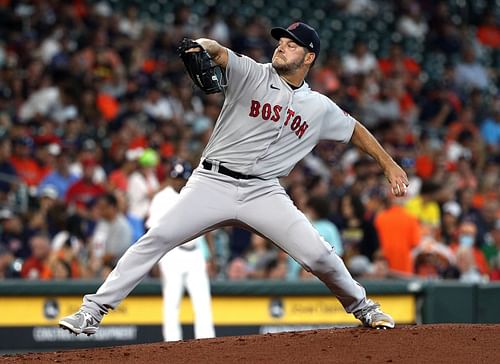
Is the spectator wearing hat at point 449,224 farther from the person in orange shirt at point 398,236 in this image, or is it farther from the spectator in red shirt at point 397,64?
the spectator in red shirt at point 397,64

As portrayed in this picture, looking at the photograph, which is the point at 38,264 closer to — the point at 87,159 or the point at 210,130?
the point at 87,159

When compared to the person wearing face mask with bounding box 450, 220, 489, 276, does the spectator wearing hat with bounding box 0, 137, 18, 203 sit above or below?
above

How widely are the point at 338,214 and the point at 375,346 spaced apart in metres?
6.60

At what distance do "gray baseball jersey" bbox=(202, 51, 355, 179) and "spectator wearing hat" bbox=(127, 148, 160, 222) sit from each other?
590 cm

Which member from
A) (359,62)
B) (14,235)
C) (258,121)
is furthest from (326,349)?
(359,62)

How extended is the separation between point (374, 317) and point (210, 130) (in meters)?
8.14

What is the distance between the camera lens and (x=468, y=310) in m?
11.1

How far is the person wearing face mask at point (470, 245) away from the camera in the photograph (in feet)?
40.0

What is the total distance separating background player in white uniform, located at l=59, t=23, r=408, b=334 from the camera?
6352mm

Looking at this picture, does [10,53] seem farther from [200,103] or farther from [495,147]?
[495,147]

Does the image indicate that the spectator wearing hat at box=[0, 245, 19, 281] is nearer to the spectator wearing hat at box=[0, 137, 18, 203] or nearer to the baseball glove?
the spectator wearing hat at box=[0, 137, 18, 203]

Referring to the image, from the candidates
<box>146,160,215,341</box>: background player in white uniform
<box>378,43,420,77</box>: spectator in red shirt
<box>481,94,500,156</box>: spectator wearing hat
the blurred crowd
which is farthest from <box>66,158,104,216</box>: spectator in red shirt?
A: <box>481,94,500,156</box>: spectator wearing hat

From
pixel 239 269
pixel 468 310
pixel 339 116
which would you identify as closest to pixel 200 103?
pixel 239 269

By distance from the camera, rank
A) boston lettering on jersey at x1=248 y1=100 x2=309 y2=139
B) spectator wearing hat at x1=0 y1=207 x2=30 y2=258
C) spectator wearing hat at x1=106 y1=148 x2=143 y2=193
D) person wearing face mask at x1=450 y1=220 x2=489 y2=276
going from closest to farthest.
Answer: boston lettering on jersey at x1=248 y1=100 x2=309 y2=139 < spectator wearing hat at x1=0 y1=207 x2=30 y2=258 < person wearing face mask at x1=450 y1=220 x2=489 y2=276 < spectator wearing hat at x1=106 y1=148 x2=143 y2=193
